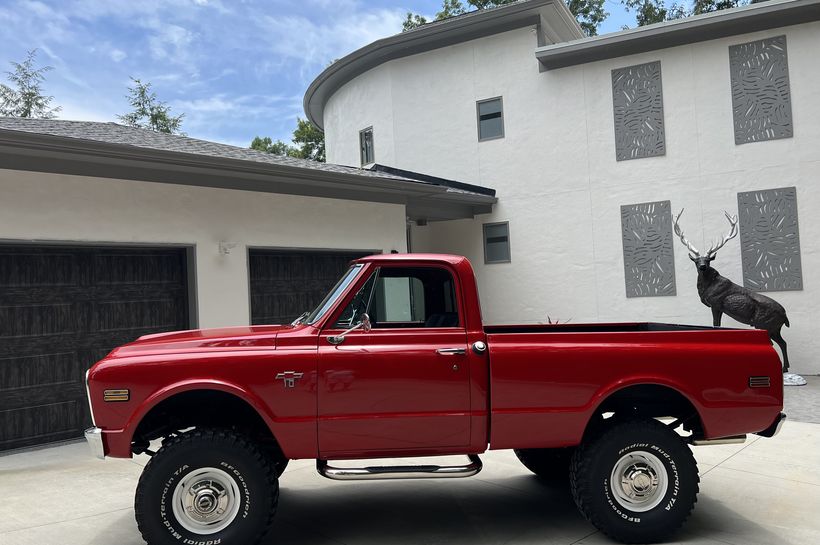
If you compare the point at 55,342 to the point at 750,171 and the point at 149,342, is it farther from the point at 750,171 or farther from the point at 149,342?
the point at 750,171

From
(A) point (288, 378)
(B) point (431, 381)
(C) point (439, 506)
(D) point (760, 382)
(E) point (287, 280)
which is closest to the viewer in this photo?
(A) point (288, 378)

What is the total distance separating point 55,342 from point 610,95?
1145 centimetres

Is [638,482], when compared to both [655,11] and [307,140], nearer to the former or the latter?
[655,11]

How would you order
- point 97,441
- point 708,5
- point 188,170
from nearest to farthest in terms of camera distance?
point 97,441
point 188,170
point 708,5

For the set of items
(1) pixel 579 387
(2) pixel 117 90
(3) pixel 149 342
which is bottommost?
(1) pixel 579 387

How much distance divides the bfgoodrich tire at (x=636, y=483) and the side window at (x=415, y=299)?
1.40m

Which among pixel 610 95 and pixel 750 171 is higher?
pixel 610 95

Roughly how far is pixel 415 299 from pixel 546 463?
2.32 metres

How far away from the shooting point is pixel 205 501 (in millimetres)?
4398

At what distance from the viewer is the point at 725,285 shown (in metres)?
12.1

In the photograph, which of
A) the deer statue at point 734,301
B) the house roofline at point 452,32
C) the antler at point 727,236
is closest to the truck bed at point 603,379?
the deer statue at point 734,301

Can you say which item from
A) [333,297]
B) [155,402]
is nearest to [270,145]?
[333,297]

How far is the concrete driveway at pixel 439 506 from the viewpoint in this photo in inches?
191

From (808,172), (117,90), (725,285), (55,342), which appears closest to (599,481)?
(55,342)
